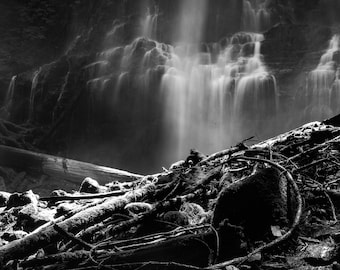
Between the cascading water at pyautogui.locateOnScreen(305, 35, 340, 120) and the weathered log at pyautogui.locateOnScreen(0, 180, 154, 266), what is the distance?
15.2 m

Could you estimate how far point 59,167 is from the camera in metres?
9.17

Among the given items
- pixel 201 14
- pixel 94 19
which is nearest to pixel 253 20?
pixel 201 14

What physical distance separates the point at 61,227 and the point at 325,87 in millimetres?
16396

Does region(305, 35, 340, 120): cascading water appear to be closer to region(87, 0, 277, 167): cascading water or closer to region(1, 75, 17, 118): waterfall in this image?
region(87, 0, 277, 167): cascading water

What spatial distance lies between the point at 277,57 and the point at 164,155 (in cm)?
859

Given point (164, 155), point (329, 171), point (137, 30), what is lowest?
point (164, 155)

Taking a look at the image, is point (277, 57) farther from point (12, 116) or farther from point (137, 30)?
point (12, 116)

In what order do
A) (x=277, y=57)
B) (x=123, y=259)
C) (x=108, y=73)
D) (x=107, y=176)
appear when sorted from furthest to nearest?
(x=108, y=73) < (x=277, y=57) < (x=107, y=176) < (x=123, y=259)

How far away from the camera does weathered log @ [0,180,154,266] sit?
1796 mm

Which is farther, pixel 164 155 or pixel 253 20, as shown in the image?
pixel 253 20

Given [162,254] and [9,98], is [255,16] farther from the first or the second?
[162,254]

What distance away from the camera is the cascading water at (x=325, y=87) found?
50.6 ft

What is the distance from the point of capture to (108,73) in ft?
65.7

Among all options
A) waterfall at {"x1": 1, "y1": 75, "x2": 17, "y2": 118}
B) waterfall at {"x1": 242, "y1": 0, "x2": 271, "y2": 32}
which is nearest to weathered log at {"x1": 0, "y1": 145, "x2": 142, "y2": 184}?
waterfall at {"x1": 1, "y1": 75, "x2": 17, "y2": 118}
